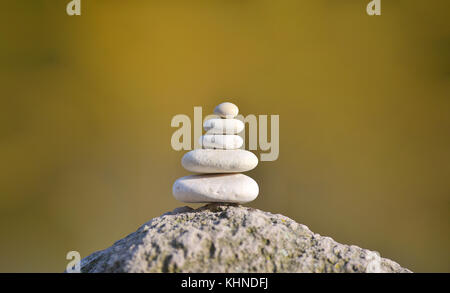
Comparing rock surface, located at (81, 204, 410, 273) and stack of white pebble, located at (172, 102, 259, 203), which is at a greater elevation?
stack of white pebble, located at (172, 102, 259, 203)

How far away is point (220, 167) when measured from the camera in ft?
6.53

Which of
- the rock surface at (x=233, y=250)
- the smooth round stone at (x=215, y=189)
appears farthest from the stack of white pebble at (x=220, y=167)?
the rock surface at (x=233, y=250)

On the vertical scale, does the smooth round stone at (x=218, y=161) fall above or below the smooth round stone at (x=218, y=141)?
below

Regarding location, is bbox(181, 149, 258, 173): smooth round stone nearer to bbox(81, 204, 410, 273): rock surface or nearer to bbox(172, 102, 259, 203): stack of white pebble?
bbox(172, 102, 259, 203): stack of white pebble

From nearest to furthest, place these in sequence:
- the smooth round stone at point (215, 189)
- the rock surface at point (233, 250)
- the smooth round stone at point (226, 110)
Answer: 1. the rock surface at point (233, 250)
2. the smooth round stone at point (215, 189)
3. the smooth round stone at point (226, 110)

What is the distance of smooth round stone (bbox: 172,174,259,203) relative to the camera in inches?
76.9

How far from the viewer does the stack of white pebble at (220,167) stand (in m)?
1.96

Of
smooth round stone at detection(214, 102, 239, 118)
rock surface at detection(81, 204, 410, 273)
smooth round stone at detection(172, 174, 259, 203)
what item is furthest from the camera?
smooth round stone at detection(214, 102, 239, 118)

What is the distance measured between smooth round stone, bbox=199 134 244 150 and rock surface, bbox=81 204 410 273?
0.41m

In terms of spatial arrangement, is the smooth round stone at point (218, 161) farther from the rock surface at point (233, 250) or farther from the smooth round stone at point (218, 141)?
the rock surface at point (233, 250)

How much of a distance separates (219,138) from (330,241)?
2.65 ft

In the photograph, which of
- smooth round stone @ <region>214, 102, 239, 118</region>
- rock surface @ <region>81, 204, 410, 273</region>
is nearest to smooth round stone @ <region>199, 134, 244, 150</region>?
smooth round stone @ <region>214, 102, 239, 118</region>
